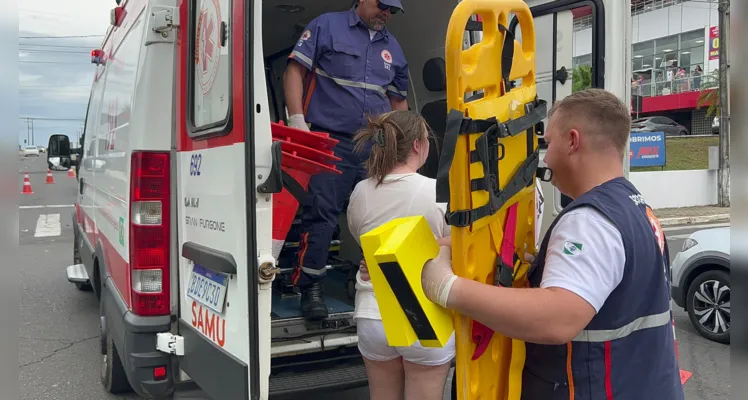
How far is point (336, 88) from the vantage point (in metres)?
3.88

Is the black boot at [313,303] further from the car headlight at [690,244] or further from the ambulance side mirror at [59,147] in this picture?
the ambulance side mirror at [59,147]

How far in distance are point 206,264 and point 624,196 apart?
175 cm

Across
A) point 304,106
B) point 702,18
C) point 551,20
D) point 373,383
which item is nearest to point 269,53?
point 304,106

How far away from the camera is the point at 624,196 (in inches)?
65.7

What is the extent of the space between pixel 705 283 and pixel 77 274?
5754 millimetres

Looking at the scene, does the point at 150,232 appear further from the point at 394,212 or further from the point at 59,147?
the point at 59,147

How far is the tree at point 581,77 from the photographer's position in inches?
124

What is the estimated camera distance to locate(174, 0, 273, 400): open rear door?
2400mm

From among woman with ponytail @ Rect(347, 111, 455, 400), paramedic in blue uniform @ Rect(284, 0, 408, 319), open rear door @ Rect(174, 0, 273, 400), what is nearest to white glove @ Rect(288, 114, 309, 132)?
paramedic in blue uniform @ Rect(284, 0, 408, 319)

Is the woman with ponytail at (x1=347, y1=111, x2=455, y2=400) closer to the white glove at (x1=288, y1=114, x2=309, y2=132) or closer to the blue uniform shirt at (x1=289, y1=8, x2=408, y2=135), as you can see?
the white glove at (x1=288, y1=114, x2=309, y2=132)

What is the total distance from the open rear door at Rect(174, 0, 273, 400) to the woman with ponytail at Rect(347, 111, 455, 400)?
435 millimetres

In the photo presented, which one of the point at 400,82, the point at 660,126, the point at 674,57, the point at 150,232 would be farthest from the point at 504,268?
the point at 674,57

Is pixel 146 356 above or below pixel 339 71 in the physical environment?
below

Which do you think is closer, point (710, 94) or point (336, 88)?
point (336, 88)
